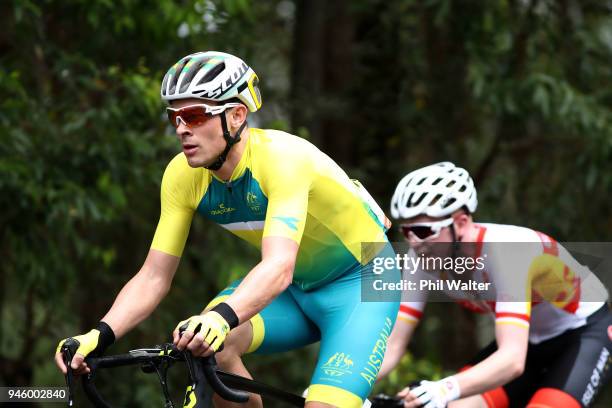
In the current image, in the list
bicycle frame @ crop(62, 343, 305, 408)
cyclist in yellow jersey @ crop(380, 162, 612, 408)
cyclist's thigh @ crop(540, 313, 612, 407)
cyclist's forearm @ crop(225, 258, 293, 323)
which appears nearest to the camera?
bicycle frame @ crop(62, 343, 305, 408)

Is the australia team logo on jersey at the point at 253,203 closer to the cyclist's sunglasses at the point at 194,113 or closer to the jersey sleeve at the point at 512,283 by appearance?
the cyclist's sunglasses at the point at 194,113

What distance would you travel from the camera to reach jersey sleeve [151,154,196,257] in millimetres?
4613

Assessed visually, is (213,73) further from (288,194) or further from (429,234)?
(429,234)

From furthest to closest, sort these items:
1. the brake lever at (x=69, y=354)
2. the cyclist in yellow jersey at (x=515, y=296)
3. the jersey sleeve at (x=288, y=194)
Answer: the cyclist in yellow jersey at (x=515, y=296) < the jersey sleeve at (x=288, y=194) < the brake lever at (x=69, y=354)

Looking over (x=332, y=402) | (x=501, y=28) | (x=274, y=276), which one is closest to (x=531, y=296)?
(x=332, y=402)

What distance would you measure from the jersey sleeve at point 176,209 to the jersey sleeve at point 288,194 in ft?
1.34

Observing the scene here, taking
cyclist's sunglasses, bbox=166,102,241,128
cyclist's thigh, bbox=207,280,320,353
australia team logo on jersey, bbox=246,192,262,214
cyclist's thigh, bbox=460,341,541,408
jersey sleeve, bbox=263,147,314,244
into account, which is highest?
cyclist's sunglasses, bbox=166,102,241,128

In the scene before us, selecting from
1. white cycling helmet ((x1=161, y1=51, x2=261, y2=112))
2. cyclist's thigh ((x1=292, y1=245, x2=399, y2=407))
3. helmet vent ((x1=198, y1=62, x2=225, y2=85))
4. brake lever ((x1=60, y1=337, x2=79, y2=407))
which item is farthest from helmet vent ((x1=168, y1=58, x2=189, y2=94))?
cyclist's thigh ((x1=292, y1=245, x2=399, y2=407))

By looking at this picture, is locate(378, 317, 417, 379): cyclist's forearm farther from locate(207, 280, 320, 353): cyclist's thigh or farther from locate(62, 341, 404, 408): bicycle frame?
locate(62, 341, 404, 408): bicycle frame

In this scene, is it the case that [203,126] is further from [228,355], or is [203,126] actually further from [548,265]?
[548,265]

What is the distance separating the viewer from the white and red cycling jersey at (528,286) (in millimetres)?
5043

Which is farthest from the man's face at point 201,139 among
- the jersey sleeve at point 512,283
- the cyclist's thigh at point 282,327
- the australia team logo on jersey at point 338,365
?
the jersey sleeve at point 512,283

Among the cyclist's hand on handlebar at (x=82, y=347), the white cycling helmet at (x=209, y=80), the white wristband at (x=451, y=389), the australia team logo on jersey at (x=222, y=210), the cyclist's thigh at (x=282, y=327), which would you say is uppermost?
the white cycling helmet at (x=209, y=80)

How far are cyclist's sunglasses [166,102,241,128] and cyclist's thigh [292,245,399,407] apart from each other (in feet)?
3.41
